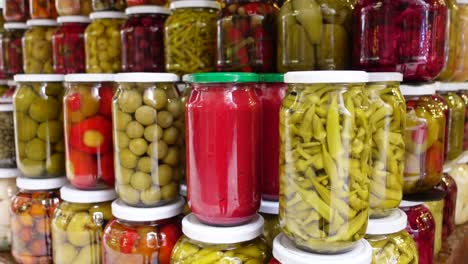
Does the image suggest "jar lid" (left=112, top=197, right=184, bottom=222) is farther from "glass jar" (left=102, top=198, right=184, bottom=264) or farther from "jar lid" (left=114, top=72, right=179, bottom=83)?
"jar lid" (left=114, top=72, right=179, bottom=83)

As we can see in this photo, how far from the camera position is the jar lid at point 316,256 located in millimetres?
731

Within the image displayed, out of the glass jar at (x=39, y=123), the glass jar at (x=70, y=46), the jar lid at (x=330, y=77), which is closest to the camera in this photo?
the jar lid at (x=330, y=77)

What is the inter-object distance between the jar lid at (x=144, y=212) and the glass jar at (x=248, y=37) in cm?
33

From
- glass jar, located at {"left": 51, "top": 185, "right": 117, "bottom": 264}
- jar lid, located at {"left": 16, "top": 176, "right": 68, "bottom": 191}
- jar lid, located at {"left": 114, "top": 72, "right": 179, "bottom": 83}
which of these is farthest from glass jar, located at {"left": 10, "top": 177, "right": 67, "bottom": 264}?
jar lid, located at {"left": 114, "top": 72, "right": 179, "bottom": 83}

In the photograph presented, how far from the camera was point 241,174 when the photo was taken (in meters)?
0.83

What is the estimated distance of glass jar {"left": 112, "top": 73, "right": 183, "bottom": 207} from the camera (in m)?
0.94

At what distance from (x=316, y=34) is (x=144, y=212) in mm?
513

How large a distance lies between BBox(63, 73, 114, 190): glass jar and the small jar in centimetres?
34

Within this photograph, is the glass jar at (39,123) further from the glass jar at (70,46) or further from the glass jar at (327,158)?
the glass jar at (327,158)

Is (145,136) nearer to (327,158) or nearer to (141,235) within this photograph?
(141,235)

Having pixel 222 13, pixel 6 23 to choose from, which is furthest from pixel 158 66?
pixel 6 23

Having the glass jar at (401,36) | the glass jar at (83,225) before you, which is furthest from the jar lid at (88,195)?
the glass jar at (401,36)

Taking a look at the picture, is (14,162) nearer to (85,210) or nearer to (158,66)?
(85,210)

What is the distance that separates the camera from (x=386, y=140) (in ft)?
2.72
